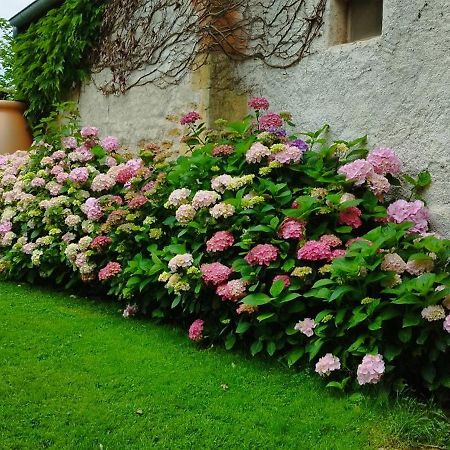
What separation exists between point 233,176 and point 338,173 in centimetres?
70

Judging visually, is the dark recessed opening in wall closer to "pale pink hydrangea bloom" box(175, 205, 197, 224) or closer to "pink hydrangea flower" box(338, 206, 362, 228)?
"pink hydrangea flower" box(338, 206, 362, 228)

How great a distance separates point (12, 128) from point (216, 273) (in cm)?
527

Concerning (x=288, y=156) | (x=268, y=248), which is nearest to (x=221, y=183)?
(x=288, y=156)

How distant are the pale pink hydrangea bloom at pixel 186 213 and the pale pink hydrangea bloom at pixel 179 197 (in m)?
0.13

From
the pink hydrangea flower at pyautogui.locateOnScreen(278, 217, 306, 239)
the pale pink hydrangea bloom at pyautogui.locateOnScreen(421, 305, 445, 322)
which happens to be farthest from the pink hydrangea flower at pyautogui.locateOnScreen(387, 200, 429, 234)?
the pale pink hydrangea bloom at pyautogui.locateOnScreen(421, 305, 445, 322)

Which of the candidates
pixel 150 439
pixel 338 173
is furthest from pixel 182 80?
pixel 150 439

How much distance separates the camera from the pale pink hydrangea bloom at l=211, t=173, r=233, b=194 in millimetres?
3880

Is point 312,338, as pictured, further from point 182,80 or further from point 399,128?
point 182,80

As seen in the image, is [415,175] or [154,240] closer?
[415,175]

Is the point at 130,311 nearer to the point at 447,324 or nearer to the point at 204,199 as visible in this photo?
the point at 204,199

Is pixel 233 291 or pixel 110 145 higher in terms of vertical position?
pixel 110 145

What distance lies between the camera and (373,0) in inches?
170

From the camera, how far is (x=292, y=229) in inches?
133

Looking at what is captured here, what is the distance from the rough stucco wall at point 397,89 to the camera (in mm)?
3697
